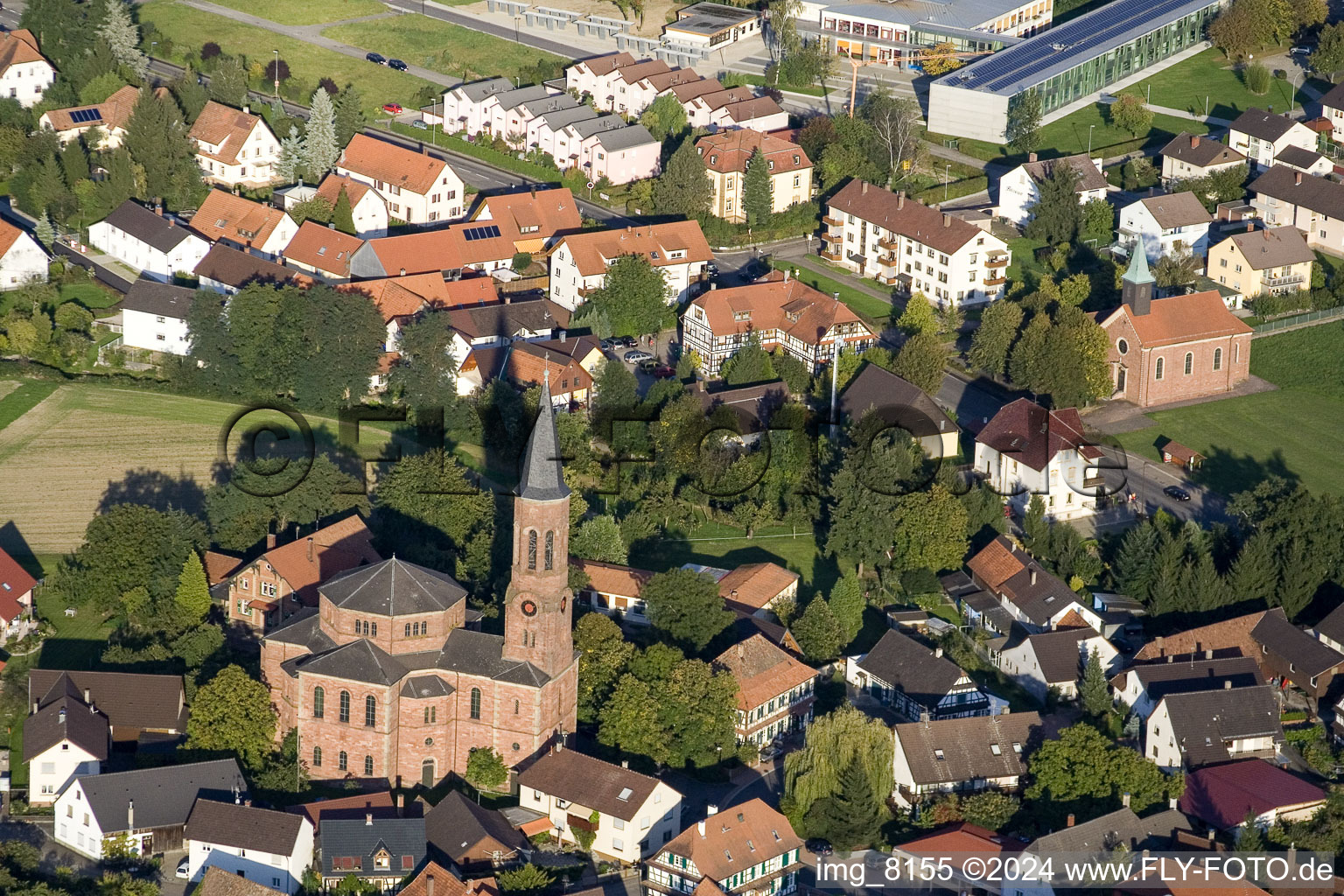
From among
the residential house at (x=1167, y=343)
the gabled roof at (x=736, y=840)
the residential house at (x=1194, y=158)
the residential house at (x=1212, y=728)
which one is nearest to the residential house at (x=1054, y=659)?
the residential house at (x=1212, y=728)

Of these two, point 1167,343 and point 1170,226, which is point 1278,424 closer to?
point 1167,343

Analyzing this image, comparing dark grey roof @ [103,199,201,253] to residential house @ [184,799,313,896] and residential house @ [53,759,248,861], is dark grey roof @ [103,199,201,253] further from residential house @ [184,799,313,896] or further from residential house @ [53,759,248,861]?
residential house @ [184,799,313,896]

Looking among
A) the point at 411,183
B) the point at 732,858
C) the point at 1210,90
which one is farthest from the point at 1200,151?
the point at 732,858

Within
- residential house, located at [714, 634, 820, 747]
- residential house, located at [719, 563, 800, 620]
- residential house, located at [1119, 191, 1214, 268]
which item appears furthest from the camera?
residential house, located at [1119, 191, 1214, 268]

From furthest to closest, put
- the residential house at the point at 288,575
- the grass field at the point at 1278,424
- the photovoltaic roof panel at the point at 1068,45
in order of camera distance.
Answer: the photovoltaic roof panel at the point at 1068,45 → the grass field at the point at 1278,424 → the residential house at the point at 288,575

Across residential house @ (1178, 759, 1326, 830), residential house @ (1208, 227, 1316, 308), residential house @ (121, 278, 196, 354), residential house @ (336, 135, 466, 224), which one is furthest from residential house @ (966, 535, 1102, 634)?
residential house @ (336, 135, 466, 224)

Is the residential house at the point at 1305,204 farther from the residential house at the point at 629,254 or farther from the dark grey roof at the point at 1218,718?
the dark grey roof at the point at 1218,718
